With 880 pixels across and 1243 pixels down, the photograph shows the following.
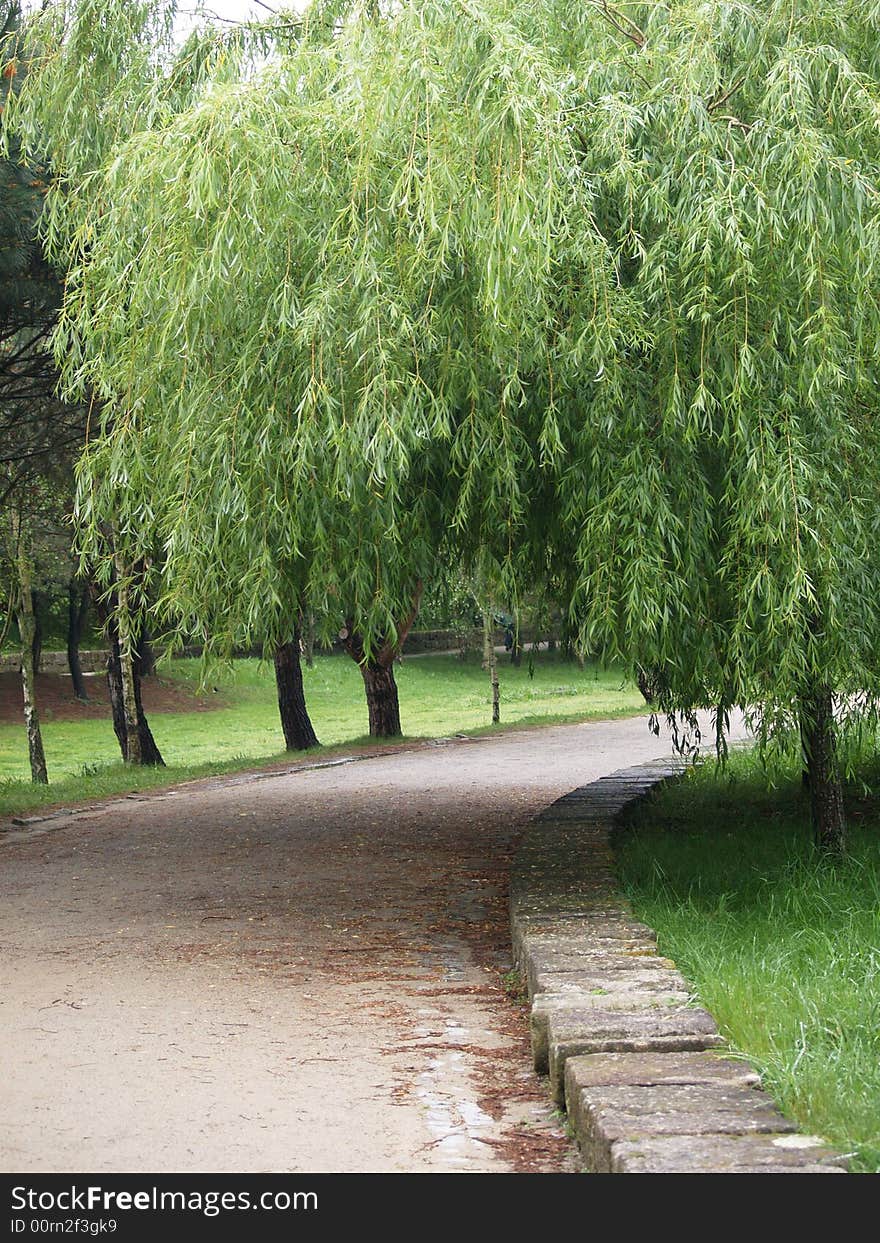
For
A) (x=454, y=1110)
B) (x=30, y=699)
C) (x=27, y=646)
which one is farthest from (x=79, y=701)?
(x=454, y=1110)

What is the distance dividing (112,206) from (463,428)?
2.59 metres

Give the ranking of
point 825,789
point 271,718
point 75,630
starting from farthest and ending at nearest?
point 75,630
point 271,718
point 825,789

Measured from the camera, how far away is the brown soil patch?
112 feet

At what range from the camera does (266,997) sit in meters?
6.38

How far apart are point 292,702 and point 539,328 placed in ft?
44.4

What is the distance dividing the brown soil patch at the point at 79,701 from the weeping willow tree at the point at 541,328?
27.5 m

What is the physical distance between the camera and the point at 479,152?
22.5 ft

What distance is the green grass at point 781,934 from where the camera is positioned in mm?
4043

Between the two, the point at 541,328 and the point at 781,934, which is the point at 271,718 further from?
the point at 781,934

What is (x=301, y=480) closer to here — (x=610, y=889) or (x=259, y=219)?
(x=259, y=219)

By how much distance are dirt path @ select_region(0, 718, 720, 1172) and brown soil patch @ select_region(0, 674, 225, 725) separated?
22.4 m

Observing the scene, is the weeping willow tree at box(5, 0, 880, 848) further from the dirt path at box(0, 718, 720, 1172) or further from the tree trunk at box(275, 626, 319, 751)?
the tree trunk at box(275, 626, 319, 751)

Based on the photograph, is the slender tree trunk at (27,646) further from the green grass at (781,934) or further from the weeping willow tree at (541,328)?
the weeping willow tree at (541,328)

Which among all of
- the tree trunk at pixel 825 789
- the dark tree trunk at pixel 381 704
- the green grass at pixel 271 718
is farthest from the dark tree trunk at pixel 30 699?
the tree trunk at pixel 825 789
